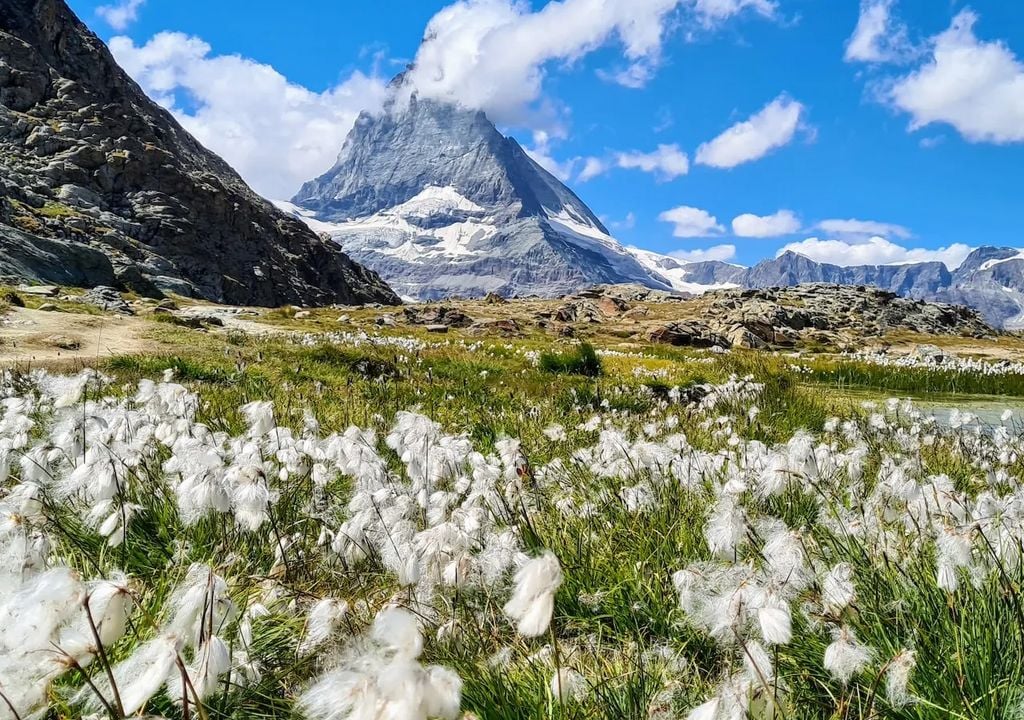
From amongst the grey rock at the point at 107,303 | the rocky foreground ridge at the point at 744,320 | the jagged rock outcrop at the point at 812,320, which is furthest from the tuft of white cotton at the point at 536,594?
the jagged rock outcrop at the point at 812,320

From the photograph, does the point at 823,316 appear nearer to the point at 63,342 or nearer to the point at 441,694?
the point at 63,342

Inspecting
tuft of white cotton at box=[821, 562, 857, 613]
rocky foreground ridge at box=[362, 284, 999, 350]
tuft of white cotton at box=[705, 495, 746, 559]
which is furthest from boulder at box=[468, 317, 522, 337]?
tuft of white cotton at box=[821, 562, 857, 613]

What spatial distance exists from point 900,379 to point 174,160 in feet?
509

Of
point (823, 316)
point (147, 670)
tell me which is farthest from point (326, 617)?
point (823, 316)

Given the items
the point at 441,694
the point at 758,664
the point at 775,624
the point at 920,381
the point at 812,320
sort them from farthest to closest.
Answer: the point at 812,320, the point at 920,381, the point at 758,664, the point at 775,624, the point at 441,694

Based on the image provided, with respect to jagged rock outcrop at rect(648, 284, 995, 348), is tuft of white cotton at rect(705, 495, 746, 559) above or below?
below

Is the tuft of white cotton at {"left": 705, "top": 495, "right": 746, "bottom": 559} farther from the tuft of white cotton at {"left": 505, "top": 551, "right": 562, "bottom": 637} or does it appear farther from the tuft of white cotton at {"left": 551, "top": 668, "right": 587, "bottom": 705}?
the tuft of white cotton at {"left": 505, "top": 551, "right": 562, "bottom": 637}

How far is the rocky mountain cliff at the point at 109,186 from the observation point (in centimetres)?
9381

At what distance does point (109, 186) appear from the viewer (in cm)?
11969

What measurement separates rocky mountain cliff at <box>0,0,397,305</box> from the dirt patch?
53.7 meters

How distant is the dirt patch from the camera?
13755 millimetres

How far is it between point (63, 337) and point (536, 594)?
18931mm

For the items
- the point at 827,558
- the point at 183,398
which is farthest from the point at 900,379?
the point at 183,398

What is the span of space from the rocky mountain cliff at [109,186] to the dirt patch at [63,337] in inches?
2113
